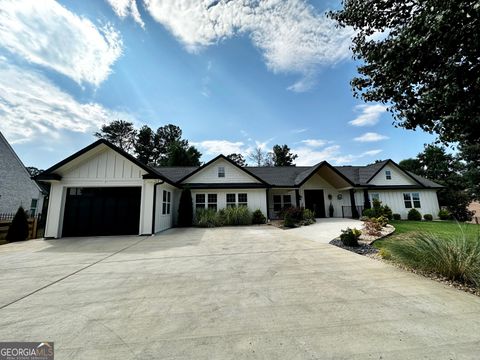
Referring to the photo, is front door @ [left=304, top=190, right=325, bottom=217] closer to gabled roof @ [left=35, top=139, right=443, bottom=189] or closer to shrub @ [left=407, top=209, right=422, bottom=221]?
gabled roof @ [left=35, top=139, right=443, bottom=189]

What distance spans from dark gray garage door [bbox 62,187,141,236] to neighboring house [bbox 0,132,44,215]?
887 centimetres

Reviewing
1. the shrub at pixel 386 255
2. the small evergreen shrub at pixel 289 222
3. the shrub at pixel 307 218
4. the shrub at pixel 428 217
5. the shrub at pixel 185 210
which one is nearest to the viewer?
the shrub at pixel 386 255

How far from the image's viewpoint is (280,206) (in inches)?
699

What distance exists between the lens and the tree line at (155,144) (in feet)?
122

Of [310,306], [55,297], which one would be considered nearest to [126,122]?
[55,297]

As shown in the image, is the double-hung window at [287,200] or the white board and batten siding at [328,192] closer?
the double-hung window at [287,200]

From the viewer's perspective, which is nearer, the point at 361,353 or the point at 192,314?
the point at 361,353

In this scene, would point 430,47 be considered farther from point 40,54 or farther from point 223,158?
point 40,54

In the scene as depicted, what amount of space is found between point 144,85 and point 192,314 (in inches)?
442

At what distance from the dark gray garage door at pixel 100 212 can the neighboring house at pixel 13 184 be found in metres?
8.87

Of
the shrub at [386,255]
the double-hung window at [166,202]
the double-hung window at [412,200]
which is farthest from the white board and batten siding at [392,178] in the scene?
the double-hung window at [166,202]

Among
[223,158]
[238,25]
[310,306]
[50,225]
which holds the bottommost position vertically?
[310,306]

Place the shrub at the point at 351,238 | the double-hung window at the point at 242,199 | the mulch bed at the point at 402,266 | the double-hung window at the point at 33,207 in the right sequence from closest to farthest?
1. the mulch bed at the point at 402,266
2. the shrub at the point at 351,238
3. the double-hung window at the point at 242,199
4. the double-hung window at the point at 33,207

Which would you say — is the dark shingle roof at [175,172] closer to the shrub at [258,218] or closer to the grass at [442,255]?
the shrub at [258,218]
